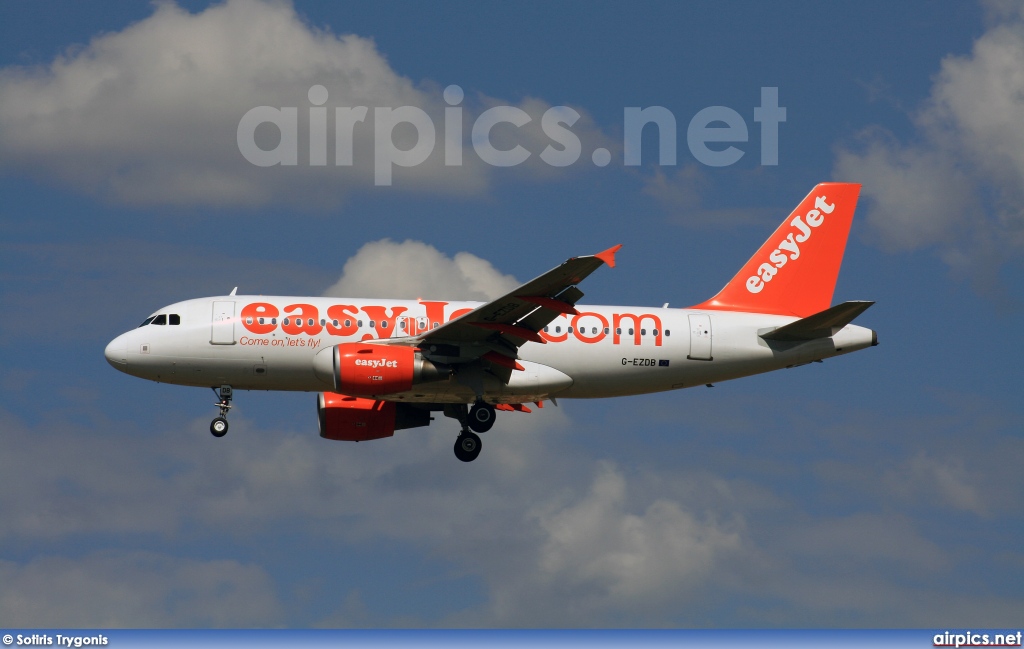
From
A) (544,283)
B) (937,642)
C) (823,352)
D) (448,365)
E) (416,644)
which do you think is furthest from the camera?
(823,352)

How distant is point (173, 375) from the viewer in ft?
155

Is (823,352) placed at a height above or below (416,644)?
above

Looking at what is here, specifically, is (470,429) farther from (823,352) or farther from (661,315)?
(823,352)

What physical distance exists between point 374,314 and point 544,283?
298 inches

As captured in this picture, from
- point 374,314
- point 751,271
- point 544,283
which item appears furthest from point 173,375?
point 751,271

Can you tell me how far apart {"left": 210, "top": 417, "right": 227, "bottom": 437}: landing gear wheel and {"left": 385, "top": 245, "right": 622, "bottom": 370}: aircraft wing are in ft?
21.9

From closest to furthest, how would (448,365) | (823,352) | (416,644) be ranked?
(416,644) → (448,365) → (823,352)

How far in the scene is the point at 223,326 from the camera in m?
46.9

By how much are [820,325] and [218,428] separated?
2083 cm

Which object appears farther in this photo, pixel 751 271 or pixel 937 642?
pixel 751 271

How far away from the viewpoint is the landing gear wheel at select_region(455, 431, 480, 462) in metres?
49.3

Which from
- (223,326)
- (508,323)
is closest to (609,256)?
(508,323)

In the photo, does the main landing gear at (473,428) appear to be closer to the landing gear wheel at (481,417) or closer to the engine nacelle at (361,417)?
the landing gear wheel at (481,417)

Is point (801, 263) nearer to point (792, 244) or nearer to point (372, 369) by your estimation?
point (792, 244)
